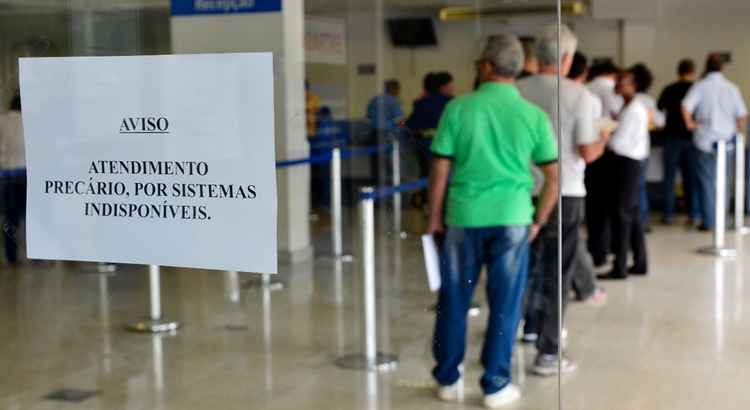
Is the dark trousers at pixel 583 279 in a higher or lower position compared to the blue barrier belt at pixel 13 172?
lower

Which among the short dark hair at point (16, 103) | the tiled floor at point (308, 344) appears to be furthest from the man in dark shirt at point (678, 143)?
the short dark hair at point (16, 103)

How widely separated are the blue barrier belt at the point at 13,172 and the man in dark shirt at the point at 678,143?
7.18 meters

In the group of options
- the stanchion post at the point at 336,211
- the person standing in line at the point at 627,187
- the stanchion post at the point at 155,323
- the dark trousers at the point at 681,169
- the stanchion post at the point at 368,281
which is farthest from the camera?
the dark trousers at the point at 681,169

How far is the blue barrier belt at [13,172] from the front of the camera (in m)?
3.14

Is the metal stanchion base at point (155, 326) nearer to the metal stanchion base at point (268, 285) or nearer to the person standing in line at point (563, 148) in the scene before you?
the metal stanchion base at point (268, 285)

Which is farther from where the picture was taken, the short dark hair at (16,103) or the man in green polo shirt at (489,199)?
the man in green polo shirt at (489,199)

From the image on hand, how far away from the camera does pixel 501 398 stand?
389 centimetres

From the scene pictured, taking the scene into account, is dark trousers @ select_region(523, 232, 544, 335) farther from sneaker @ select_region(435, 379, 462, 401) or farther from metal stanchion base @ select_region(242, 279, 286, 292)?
metal stanchion base @ select_region(242, 279, 286, 292)

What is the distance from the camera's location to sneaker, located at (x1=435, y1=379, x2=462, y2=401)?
155 inches

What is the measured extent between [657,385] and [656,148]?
249 inches

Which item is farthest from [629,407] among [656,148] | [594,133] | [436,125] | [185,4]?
[656,148]

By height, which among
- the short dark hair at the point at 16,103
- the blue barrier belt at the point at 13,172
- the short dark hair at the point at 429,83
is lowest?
the blue barrier belt at the point at 13,172

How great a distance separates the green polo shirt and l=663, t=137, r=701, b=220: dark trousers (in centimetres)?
606

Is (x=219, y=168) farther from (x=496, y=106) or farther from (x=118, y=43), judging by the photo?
(x=496, y=106)
